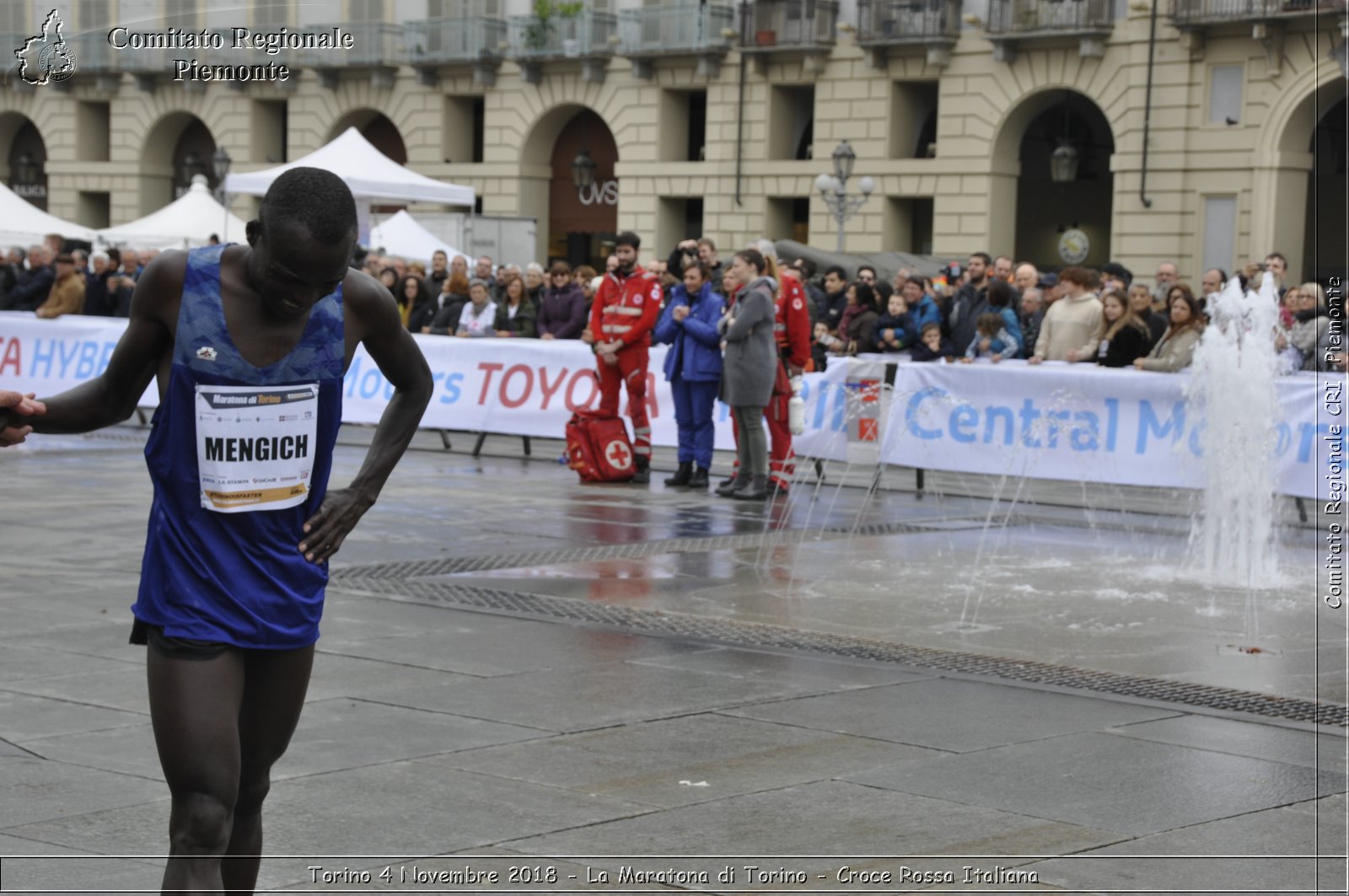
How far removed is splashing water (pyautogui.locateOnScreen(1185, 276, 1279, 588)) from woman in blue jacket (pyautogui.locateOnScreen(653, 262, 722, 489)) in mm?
4342

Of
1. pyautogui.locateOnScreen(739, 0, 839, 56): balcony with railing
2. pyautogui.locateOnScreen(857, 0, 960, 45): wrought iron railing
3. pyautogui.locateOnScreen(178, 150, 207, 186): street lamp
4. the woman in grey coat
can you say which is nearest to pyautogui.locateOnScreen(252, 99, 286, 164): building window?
pyautogui.locateOnScreen(178, 150, 207, 186): street lamp

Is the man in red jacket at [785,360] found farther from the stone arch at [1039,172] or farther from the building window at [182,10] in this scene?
the stone arch at [1039,172]

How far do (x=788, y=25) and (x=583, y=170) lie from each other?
661 cm

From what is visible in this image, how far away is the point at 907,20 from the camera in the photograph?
134ft

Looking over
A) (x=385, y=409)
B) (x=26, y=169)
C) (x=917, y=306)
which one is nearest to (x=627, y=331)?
(x=917, y=306)

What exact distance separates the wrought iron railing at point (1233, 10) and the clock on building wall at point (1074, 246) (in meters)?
7.27

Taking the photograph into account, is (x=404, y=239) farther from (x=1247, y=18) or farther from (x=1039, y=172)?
(x=1039, y=172)

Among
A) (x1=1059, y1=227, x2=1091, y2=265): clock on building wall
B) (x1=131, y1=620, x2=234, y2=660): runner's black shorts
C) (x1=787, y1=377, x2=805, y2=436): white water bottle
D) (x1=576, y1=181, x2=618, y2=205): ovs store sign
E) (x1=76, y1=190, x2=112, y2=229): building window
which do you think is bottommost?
(x1=787, y1=377, x2=805, y2=436): white water bottle

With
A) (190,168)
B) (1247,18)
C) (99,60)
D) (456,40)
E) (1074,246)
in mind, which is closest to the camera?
(1247,18)

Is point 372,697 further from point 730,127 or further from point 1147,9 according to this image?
point 730,127

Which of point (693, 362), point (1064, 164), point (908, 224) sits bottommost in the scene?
point (693, 362)

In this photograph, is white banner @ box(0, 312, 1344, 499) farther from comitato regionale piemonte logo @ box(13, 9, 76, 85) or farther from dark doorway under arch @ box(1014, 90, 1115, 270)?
dark doorway under arch @ box(1014, 90, 1115, 270)

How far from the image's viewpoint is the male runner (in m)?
3.73

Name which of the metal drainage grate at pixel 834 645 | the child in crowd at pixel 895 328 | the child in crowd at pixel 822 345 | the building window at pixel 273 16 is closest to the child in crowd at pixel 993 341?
the child in crowd at pixel 822 345
